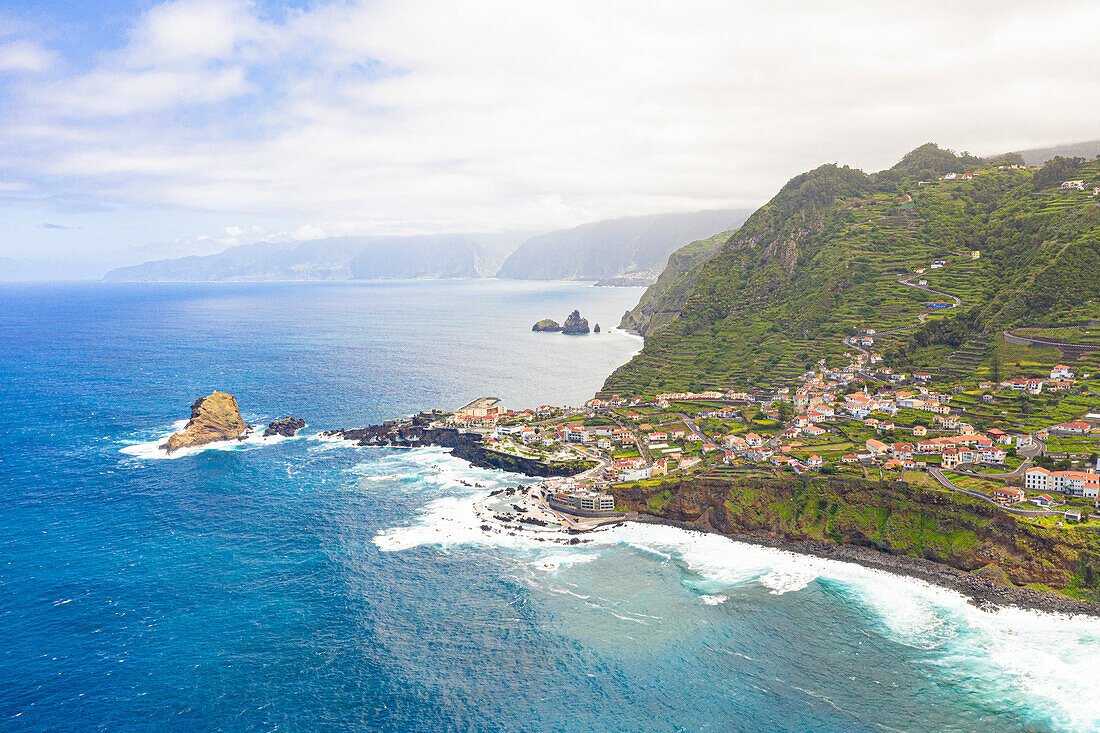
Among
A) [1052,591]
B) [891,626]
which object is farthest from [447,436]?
[1052,591]

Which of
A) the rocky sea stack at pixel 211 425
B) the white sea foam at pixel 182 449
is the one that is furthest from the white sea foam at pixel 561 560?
the rocky sea stack at pixel 211 425

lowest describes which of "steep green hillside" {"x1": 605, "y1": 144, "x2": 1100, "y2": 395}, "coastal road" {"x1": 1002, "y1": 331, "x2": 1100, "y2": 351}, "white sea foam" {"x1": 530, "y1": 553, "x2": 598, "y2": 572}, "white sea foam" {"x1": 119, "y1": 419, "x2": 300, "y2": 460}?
"white sea foam" {"x1": 530, "y1": 553, "x2": 598, "y2": 572}

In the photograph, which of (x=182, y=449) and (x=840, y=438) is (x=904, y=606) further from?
(x=182, y=449)

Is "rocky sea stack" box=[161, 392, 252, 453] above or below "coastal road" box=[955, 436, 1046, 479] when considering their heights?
above

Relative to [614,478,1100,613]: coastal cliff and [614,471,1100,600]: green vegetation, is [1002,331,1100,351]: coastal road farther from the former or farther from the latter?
[614,478,1100,613]: coastal cliff

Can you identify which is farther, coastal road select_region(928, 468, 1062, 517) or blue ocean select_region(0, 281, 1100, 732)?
coastal road select_region(928, 468, 1062, 517)

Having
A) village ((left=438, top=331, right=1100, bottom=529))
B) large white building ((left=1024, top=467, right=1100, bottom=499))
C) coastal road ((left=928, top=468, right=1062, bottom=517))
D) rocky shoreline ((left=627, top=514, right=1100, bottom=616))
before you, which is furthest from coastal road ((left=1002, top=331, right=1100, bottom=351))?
rocky shoreline ((left=627, top=514, right=1100, bottom=616))
